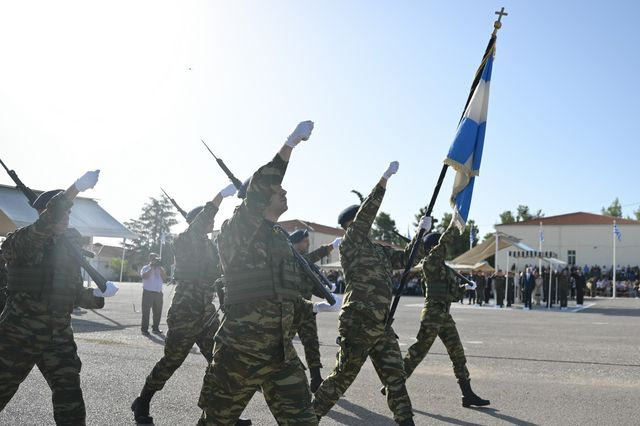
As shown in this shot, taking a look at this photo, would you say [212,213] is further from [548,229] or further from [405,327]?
[548,229]

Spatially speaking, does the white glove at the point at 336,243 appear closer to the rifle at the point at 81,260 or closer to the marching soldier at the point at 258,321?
the rifle at the point at 81,260

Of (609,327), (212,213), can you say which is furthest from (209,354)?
(609,327)

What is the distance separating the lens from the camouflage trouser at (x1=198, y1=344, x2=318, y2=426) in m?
3.76

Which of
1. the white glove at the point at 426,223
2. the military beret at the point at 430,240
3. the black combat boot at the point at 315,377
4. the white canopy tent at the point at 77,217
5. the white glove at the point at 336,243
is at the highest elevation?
the white canopy tent at the point at 77,217

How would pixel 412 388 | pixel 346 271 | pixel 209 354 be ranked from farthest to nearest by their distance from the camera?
pixel 412 388, pixel 209 354, pixel 346 271

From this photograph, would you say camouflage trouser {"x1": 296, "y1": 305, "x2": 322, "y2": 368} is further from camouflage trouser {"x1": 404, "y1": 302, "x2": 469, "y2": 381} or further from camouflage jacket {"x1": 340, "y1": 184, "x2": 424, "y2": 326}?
camouflage jacket {"x1": 340, "y1": 184, "x2": 424, "y2": 326}

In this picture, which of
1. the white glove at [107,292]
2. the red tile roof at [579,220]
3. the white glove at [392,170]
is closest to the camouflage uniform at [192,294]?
the white glove at [107,292]

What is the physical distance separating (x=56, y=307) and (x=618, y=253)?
70.8 metres

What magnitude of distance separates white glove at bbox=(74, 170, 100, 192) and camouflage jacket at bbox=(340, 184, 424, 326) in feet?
7.44

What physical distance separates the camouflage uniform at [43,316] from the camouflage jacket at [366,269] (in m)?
2.41

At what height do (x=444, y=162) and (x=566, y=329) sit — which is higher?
(x=444, y=162)

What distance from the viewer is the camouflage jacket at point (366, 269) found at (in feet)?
18.3

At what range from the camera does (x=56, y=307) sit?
488cm

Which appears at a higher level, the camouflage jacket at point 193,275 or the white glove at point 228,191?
the white glove at point 228,191
